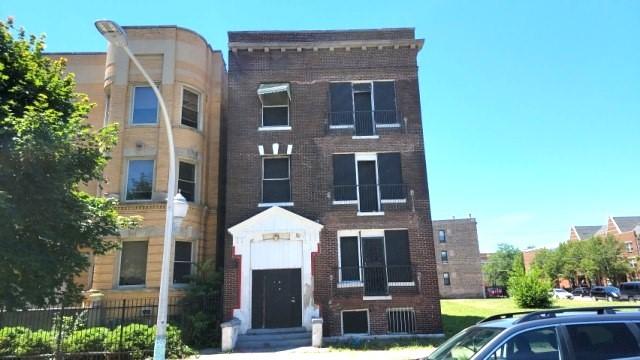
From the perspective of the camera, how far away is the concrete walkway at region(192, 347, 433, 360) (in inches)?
497

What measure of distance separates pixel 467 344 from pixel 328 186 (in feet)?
41.2

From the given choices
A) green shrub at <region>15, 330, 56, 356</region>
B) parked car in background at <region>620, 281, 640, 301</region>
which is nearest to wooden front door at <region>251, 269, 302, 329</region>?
green shrub at <region>15, 330, 56, 356</region>

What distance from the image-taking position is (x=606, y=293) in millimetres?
45438

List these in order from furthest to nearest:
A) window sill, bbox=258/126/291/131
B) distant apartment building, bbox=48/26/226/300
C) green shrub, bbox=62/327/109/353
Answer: window sill, bbox=258/126/291/131 → distant apartment building, bbox=48/26/226/300 → green shrub, bbox=62/327/109/353

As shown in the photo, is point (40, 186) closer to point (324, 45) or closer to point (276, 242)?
point (276, 242)

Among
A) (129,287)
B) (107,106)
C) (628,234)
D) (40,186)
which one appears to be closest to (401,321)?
(129,287)

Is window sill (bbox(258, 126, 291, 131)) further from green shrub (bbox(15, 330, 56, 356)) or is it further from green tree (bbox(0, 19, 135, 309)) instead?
green shrub (bbox(15, 330, 56, 356))

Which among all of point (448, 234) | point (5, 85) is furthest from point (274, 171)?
point (448, 234)

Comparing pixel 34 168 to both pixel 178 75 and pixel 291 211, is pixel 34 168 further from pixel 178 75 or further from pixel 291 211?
pixel 178 75

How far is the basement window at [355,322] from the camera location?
1617cm

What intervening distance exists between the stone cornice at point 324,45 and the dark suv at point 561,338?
51.6 feet

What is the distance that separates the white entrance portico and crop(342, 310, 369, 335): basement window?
1.79 metres

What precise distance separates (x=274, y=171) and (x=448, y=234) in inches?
1905

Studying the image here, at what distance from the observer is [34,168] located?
8.68m
